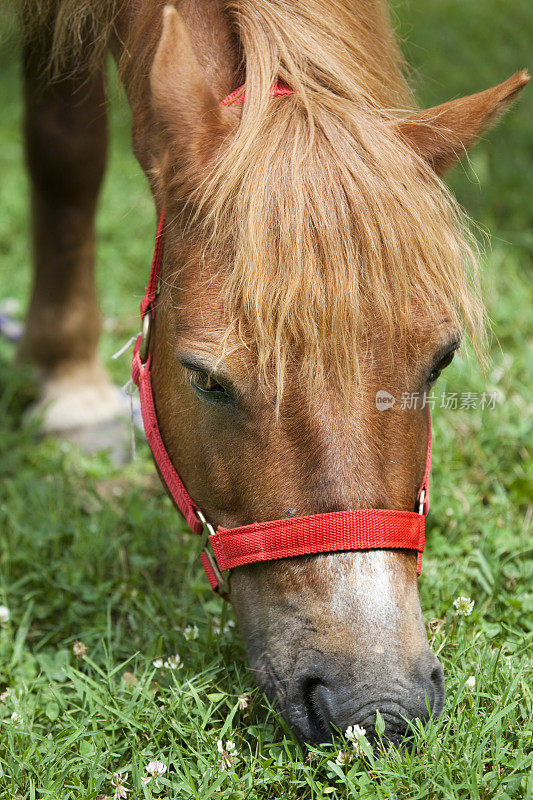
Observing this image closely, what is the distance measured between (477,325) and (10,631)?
1.63m

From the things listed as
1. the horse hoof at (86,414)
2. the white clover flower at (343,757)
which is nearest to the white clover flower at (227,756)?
the white clover flower at (343,757)

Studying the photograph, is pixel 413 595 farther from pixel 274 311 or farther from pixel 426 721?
pixel 274 311

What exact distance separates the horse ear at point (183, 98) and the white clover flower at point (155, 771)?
4.46 feet

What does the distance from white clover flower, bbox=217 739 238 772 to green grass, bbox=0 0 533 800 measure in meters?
0.01

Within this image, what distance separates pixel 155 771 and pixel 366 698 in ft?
1.82

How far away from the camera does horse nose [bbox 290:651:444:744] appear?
1.56 m

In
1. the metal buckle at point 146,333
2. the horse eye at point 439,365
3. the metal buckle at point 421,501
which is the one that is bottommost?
the metal buckle at point 421,501

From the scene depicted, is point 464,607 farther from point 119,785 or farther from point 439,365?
point 119,785

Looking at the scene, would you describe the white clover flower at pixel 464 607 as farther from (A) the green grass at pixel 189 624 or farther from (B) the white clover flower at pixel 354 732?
(B) the white clover flower at pixel 354 732

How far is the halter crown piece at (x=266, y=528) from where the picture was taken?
1.62 m

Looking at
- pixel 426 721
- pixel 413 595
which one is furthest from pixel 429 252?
pixel 426 721

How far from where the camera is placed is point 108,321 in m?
4.29

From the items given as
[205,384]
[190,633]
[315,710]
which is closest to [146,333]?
[205,384]

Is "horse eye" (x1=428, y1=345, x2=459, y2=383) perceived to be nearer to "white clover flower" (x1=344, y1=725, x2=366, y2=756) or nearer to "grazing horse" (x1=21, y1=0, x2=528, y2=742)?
"grazing horse" (x1=21, y1=0, x2=528, y2=742)
